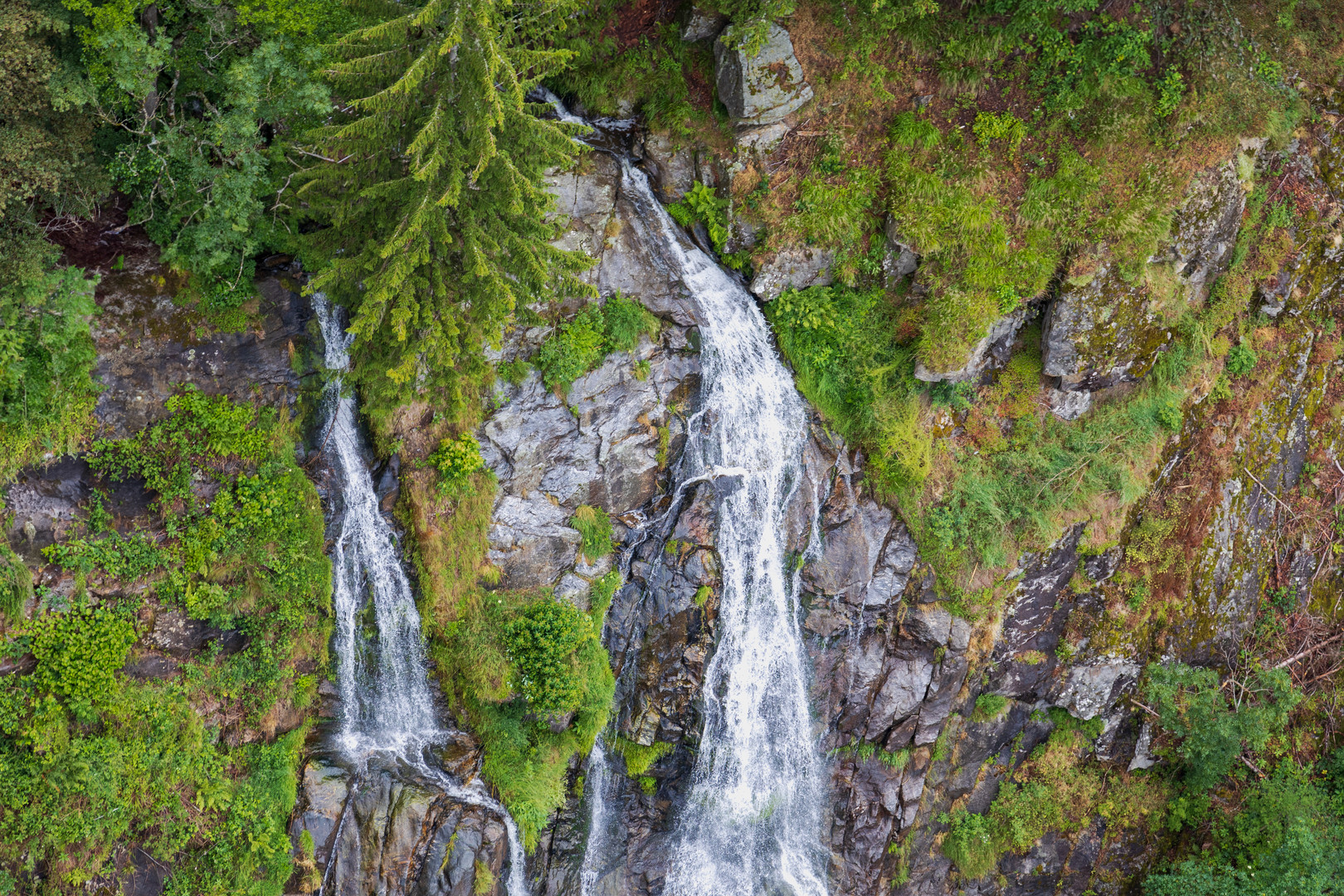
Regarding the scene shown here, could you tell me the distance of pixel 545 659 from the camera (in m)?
13.7

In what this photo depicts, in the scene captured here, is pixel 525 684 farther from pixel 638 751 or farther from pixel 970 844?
pixel 970 844

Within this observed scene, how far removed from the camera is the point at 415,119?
10.5 metres

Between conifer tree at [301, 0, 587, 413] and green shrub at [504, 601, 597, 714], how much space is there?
4.70m

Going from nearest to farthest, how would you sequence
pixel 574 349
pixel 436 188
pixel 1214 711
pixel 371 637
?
pixel 436 188
pixel 371 637
pixel 574 349
pixel 1214 711

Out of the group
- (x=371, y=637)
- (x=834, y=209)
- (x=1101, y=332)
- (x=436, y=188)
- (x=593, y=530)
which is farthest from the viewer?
(x=1101, y=332)

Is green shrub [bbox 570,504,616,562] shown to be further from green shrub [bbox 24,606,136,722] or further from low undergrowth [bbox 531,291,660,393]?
green shrub [bbox 24,606,136,722]

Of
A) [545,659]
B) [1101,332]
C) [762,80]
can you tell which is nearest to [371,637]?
[545,659]

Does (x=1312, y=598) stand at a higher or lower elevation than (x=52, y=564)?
lower

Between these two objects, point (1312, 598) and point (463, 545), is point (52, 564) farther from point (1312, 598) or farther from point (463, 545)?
point (1312, 598)

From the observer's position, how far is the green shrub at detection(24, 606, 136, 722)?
1161 centimetres

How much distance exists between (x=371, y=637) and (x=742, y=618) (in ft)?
23.3

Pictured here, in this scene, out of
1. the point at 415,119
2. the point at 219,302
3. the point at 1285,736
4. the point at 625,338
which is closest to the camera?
the point at 415,119

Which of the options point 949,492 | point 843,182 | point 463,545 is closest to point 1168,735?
point 949,492

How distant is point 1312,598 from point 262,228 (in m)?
25.4
